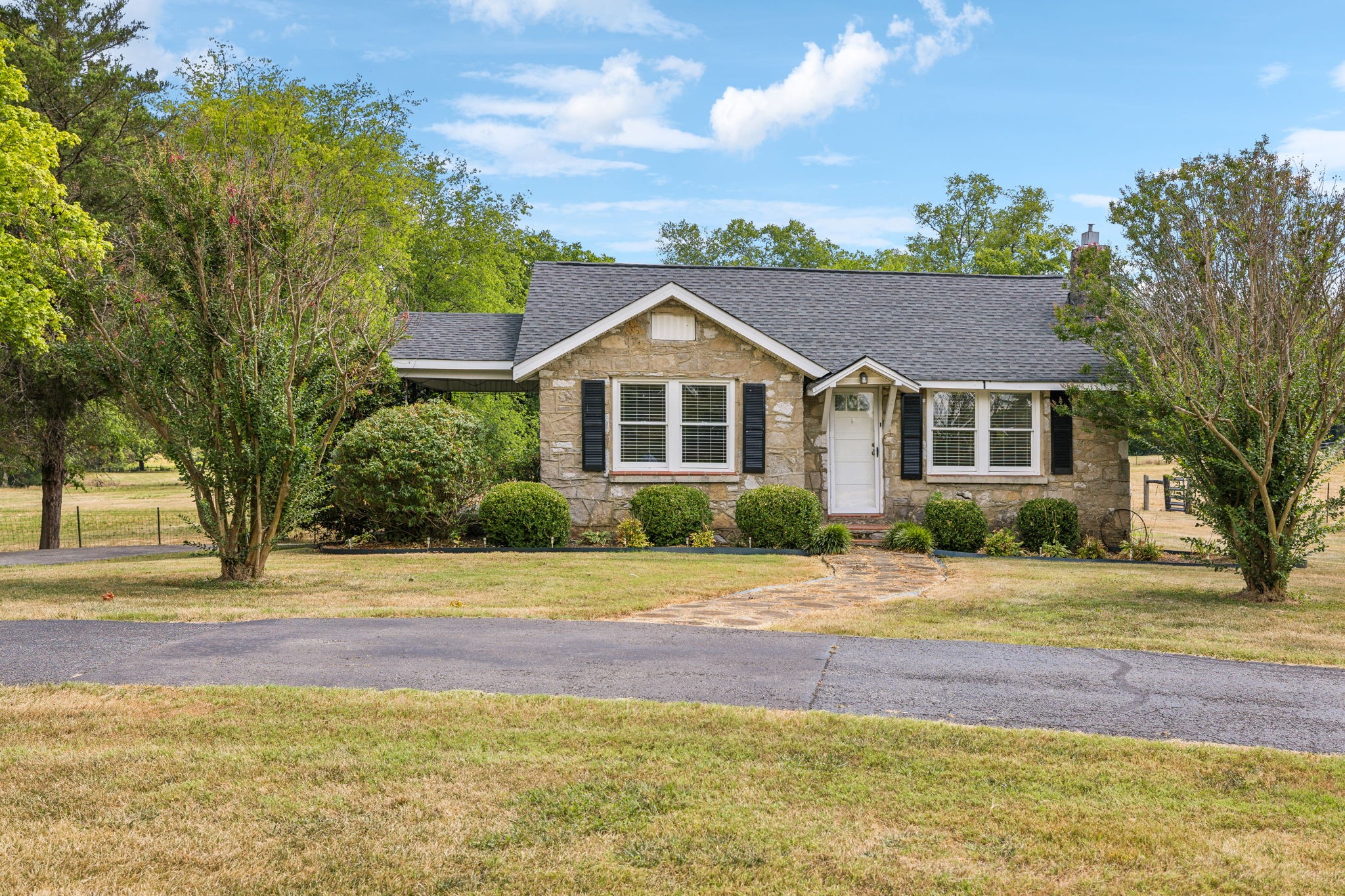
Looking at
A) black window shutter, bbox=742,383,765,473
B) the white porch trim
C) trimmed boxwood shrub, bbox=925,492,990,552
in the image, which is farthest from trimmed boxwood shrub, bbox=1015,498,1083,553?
the white porch trim

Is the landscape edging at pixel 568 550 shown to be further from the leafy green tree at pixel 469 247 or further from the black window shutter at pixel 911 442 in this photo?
the leafy green tree at pixel 469 247

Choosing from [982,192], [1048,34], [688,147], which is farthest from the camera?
[982,192]

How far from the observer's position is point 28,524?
28.5 metres

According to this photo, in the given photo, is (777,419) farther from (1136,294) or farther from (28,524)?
(28,524)

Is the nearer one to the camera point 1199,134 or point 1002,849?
point 1002,849

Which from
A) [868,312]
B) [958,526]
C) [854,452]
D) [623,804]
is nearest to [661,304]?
[854,452]

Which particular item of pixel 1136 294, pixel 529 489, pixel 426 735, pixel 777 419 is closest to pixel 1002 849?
pixel 426 735

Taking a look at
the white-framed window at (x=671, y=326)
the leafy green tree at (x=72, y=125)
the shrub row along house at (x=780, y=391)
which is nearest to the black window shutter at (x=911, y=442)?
the shrub row along house at (x=780, y=391)

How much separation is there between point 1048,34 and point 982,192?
85.8 feet

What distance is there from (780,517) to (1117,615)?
649cm

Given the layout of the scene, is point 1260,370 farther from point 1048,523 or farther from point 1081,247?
point 1081,247

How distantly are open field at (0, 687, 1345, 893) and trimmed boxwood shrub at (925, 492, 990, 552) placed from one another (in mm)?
11429

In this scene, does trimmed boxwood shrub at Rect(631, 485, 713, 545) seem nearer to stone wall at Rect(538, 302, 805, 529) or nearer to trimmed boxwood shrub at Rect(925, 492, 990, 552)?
stone wall at Rect(538, 302, 805, 529)

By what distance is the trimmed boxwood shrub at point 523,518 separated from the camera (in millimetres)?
15070
